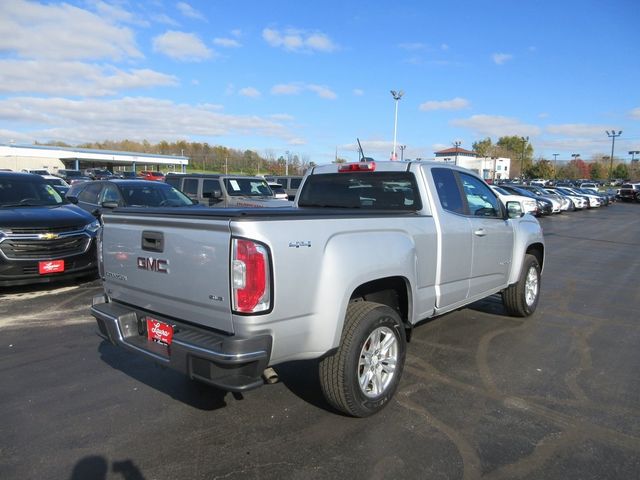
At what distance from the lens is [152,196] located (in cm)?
958

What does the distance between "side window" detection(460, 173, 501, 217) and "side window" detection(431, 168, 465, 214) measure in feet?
0.67

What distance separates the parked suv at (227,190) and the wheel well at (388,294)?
27.3ft

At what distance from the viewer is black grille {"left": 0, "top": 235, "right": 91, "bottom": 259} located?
650 cm

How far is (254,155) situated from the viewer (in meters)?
83.9

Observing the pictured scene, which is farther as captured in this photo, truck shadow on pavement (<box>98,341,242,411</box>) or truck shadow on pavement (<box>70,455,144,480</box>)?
truck shadow on pavement (<box>98,341,242,411</box>)

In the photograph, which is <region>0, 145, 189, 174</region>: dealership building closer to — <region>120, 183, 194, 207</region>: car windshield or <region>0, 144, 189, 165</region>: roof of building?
<region>0, 144, 189, 165</region>: roof of building

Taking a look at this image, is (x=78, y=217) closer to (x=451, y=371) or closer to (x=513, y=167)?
(x=451, y=371)

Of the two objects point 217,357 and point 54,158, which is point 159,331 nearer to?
point 217,357

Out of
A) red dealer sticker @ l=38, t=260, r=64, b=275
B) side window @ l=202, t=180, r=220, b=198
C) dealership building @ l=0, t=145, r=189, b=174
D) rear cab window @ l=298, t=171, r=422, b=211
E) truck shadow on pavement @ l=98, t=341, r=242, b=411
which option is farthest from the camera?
dealership building @ l=0, t=145, r=189, b=174

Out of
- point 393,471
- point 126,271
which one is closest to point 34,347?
point 126,271

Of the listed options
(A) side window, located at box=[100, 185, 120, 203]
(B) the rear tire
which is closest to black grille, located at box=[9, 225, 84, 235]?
(A) side window, located at box=[100, 185, 120, 203]

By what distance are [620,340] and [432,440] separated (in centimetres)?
337

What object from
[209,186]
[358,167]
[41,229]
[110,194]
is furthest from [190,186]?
[358,167]

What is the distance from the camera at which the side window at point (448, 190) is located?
4457 millimetres
